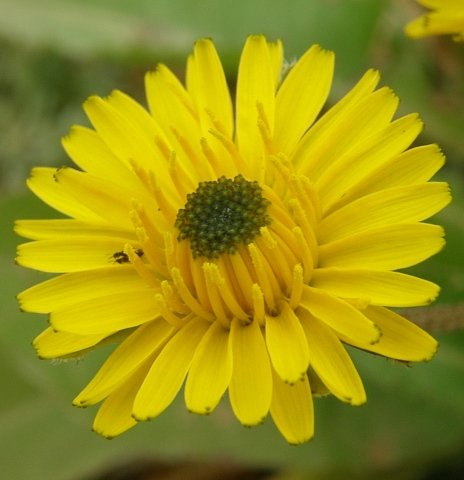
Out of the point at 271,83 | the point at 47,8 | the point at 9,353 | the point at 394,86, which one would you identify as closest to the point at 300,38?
the point at 394,86

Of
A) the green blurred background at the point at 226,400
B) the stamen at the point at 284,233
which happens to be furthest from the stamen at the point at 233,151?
the green blurred background at the point at 226,400

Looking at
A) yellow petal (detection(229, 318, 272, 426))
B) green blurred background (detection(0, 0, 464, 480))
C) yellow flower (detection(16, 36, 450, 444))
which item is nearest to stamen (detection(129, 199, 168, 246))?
yellow flower (detection(16, 36, 450, 444))

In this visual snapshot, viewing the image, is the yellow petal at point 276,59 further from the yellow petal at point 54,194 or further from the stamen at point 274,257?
the yellow petal at point 54,194

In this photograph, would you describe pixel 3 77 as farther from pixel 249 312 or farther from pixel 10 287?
pixel 249 312

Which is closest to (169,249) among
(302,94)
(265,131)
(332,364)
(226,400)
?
(265,131)

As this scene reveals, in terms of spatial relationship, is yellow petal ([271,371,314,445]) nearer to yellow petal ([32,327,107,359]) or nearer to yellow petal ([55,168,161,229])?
yellow petal ([32,327,107,359])

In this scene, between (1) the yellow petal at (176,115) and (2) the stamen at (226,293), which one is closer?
(2) the stamen at (226,293)

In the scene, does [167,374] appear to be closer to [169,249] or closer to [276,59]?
[169,249]
